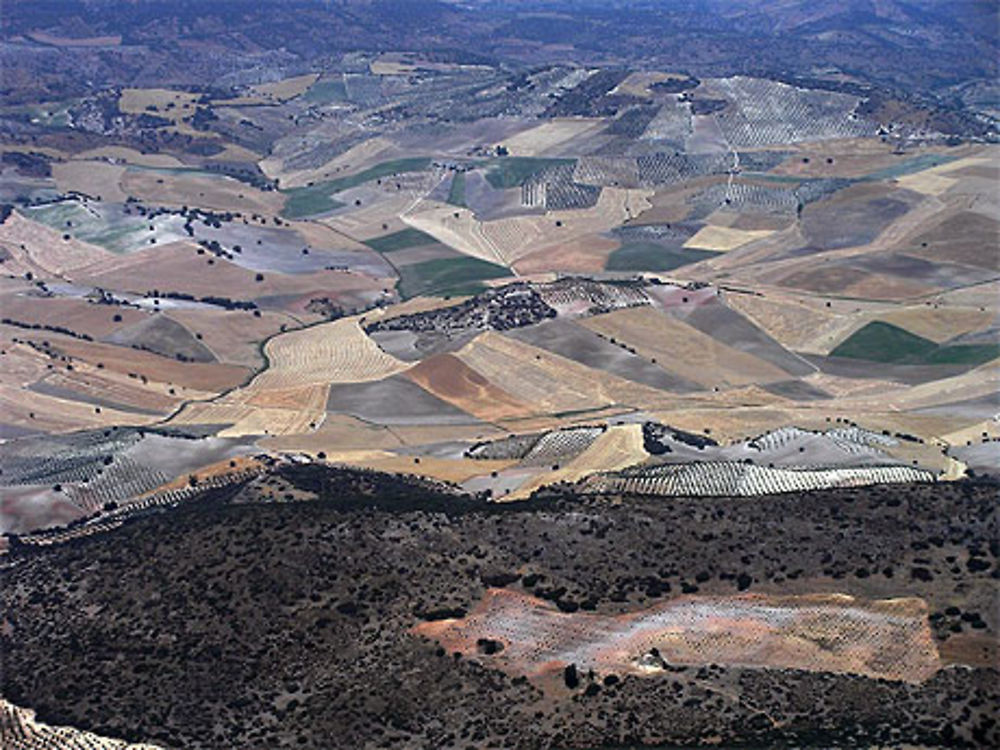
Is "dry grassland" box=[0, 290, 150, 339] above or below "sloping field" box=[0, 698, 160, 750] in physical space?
below

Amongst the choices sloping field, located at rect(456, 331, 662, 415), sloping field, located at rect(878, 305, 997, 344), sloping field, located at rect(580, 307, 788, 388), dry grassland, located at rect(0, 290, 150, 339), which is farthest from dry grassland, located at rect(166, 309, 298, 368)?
sloping field, located at rect(878, 305, 997, 344)

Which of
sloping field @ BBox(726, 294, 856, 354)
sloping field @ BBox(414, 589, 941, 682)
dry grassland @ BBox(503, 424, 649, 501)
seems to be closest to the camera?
sloping field @ BBox(414, 589, 941, 682)

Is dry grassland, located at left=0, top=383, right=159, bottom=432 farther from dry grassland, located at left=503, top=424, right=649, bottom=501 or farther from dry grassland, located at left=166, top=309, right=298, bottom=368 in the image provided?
dry grassland, located at left=503, top=424, right=649, bottom=501

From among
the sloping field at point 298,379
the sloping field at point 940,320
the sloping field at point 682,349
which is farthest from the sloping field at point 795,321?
the sloping field at point 298,379

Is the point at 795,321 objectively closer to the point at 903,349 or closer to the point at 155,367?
the point at 903,349

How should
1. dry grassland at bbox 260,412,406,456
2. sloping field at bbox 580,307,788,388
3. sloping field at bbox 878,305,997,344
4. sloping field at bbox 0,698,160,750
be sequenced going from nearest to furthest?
sloping field at bbox 0,698,160,750 → dry grassland at bbox 260,412,406,456 → sloping field at bbox 580,307,788,388 → sloping field at bbox 878,305,997,344

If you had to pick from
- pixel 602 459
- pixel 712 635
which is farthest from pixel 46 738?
pixel 602 459

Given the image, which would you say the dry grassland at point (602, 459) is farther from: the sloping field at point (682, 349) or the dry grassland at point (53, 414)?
the dry grassland at point (53, 414)
